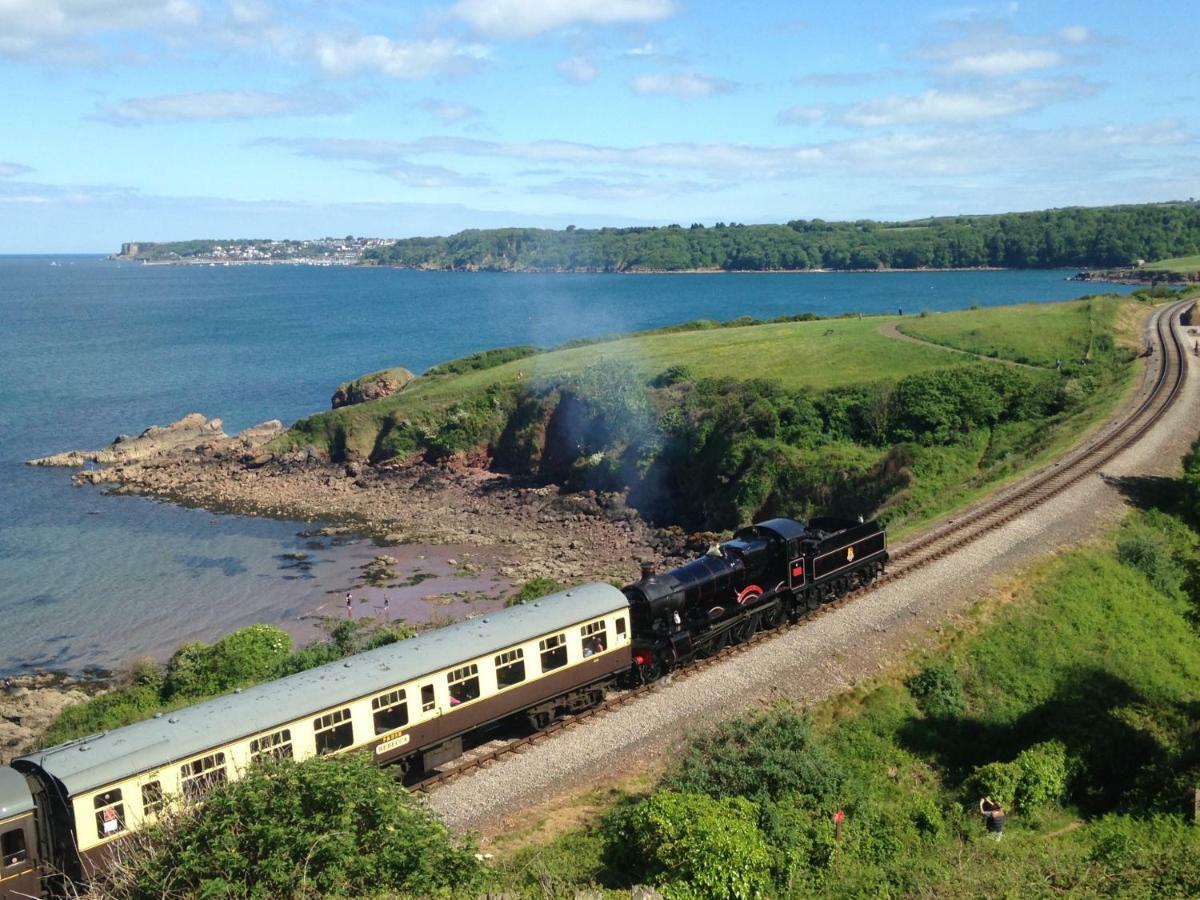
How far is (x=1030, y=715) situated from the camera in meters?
24.3

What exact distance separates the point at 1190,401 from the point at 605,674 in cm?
4054

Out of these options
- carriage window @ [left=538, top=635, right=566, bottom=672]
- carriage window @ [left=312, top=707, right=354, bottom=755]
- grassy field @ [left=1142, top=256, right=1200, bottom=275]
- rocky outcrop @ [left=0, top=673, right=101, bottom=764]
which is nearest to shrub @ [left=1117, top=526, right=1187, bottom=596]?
carriage window @ [left=538, top=635, right=566, bottom=672]

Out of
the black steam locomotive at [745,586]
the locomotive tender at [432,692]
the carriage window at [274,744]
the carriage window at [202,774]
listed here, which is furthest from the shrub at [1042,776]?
the carriage window at [202,774]

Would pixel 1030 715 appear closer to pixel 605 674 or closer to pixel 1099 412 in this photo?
pixel 605 674

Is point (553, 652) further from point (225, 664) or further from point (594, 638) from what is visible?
point (225, 664)

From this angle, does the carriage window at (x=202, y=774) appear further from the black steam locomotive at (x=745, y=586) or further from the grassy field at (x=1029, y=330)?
the grassy field at (x=1029, y=330)

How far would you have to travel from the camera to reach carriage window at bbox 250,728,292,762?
678 inches

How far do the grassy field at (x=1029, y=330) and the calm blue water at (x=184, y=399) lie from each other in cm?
4293

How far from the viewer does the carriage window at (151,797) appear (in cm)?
1592

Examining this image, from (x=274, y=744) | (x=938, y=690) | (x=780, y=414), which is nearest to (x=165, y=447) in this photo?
(x=780, y=414)

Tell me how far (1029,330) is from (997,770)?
177 ft

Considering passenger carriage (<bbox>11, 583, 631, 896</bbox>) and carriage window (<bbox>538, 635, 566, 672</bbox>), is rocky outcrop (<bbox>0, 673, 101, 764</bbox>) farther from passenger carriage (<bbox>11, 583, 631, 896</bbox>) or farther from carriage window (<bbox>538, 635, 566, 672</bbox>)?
carriage window (<bbox>538, 635, 566, 672</bbox>)

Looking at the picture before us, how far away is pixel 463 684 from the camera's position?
20594mm

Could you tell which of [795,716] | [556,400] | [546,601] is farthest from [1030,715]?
[556,400]
